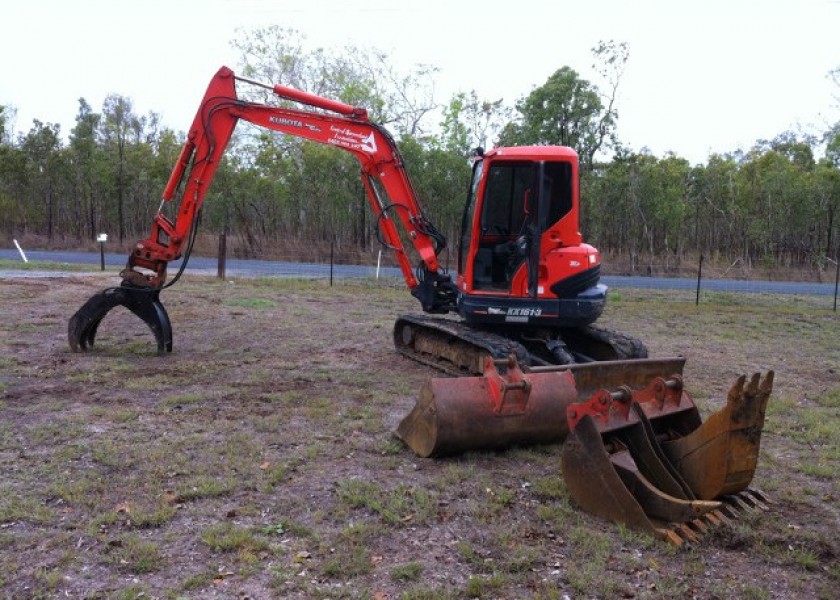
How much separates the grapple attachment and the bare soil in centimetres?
25

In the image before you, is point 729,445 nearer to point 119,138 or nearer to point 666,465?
point 666,465

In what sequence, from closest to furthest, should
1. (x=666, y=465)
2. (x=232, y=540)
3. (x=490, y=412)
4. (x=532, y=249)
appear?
(x=232, y=540)
(x=666, y=465)
(x=490, y=412)
(x=532, y=249)

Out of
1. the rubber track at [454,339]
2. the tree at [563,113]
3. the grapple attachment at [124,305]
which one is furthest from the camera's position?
the tree at [563,113]

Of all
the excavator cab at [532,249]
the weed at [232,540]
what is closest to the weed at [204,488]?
the weed at [232,540]

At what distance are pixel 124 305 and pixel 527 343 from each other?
497 cm

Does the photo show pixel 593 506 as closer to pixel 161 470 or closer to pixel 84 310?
pixel 161 470

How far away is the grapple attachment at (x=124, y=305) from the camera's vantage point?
905 cm

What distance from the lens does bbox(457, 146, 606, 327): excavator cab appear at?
7.66 metres

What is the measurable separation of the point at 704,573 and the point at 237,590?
240 cm

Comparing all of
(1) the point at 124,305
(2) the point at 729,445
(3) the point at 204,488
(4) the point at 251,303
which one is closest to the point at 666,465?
(2) the point at 729,445

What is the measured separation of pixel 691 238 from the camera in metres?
34.1

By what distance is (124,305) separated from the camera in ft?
29.9

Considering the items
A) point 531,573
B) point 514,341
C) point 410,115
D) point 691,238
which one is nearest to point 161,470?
point 531,573

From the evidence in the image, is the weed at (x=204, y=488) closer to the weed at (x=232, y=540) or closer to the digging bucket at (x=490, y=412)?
the weed at (x=232, y=540)
